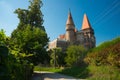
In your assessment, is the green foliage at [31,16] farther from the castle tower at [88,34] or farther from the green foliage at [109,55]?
the castle tower at [88,34]

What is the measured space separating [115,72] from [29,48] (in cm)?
1539

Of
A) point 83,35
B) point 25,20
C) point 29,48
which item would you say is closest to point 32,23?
point 25,20

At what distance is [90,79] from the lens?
2166 centimetres

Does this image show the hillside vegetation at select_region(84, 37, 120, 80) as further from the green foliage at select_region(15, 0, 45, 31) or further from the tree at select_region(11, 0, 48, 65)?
the green foliage at select_region(15, 0, 45, 31)

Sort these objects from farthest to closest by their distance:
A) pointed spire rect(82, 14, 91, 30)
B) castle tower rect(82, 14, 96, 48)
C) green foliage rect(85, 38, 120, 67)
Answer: pointed spire rect(82, 14, 91, 30) < castle tower rect(82, 14, 96, 48) < green foliage rect(85, 38, 120, 67)

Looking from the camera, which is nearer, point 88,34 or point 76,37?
point 88,34

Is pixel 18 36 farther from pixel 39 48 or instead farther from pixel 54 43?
pixel 54 43

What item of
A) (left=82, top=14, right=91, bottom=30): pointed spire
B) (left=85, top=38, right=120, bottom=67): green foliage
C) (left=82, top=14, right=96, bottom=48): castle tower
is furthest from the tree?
(left=82, top=14, right=91, bottom=30): pointed spire

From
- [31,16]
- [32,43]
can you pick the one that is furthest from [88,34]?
[32,43]

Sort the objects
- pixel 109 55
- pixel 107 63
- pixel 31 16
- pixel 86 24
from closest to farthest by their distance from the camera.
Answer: pixel 109 55 < pixel 107 63 < pixel 31 16 < pixel 86 24

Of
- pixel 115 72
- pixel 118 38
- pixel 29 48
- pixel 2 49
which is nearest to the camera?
pixel 2 49

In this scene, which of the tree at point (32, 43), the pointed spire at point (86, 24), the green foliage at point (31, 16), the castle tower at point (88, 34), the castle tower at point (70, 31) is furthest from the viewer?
the pointed spire at point (86, 24)

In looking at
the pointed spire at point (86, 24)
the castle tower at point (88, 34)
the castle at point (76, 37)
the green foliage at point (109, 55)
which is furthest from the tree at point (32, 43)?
the pointed spire at point (86, 24)

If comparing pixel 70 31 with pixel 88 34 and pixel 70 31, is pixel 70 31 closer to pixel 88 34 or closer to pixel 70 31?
pixel 70 31
